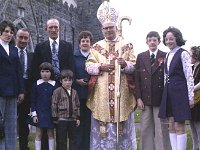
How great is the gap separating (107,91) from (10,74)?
1.54 metres

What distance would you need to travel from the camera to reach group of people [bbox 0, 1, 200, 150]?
237 inches

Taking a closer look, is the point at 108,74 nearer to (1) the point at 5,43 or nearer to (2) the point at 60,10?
(1) the point at 5,43

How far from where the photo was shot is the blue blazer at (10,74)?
5.92 metres

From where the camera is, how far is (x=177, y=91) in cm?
600

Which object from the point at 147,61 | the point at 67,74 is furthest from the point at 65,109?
the point at 147,61

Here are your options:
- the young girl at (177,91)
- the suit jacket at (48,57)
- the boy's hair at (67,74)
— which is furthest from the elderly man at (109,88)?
the young girl at (177,91)

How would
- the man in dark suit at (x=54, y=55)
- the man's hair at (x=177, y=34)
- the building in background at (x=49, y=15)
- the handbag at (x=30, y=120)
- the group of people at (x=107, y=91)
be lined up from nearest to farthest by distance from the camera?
the group of people at (x=107, y=91)
the man's hair at (x=177, y=34)
the handbag at (x=30, y=120)
the man in dark suit at (x=54, y=55)
the building in background at (x=49, y=15)

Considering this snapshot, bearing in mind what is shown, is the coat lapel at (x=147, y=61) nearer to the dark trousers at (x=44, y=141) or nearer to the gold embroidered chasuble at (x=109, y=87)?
the gold embroidered chasuble at (x=109, y=87)

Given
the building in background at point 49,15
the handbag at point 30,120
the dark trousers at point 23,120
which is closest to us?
the handbag at point 30,120

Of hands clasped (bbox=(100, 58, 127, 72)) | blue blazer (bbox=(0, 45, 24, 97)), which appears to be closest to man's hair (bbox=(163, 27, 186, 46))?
hands clasped (bbox=(100, 58, 127, 72))

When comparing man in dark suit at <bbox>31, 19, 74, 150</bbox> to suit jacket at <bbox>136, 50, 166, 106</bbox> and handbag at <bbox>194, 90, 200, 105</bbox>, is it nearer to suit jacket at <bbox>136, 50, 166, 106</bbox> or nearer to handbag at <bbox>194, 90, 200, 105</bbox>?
suit jacket at <bbox>136, 50, 166, 106</bbox>

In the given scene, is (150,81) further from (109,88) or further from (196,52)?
(196,52)

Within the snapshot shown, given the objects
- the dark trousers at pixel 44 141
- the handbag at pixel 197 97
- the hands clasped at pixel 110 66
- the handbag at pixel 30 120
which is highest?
the hands clasped at pixel 110 66

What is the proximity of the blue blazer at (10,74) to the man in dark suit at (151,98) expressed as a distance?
188cm
